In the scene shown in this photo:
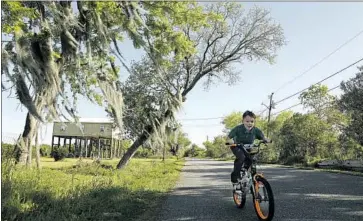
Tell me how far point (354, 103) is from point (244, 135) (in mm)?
16304

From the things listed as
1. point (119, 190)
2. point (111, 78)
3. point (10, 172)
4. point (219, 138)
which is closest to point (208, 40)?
point (111, 78)

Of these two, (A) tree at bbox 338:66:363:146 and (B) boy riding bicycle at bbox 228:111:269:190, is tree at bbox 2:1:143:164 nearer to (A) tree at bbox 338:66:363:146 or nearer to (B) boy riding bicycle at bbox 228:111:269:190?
(B) boy riding bicycle at bbox 228:111:269:190

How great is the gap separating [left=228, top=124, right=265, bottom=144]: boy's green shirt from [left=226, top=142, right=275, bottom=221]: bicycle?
16cm

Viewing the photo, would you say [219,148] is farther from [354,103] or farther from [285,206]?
[285,206]

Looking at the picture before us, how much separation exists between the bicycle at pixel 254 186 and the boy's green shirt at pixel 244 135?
0.16 metres

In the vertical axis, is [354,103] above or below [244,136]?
above

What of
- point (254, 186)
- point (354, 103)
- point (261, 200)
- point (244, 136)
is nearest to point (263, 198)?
point (261, 200)

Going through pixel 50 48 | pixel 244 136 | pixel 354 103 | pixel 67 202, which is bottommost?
pixel 67 202

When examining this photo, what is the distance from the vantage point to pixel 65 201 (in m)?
6.33

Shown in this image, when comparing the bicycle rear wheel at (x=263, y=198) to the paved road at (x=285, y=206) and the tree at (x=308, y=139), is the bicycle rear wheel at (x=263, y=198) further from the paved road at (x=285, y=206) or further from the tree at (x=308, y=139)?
the tree at (x=308, y=139)

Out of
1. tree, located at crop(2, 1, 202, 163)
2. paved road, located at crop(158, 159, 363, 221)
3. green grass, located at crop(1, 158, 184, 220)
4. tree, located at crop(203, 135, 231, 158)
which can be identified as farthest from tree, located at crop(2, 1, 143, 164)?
tree, located at crop(203, 135, 231, 158)

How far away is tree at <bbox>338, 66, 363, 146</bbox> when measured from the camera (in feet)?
66.9

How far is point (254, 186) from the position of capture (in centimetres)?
610

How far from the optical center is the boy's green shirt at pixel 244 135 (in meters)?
6.57
